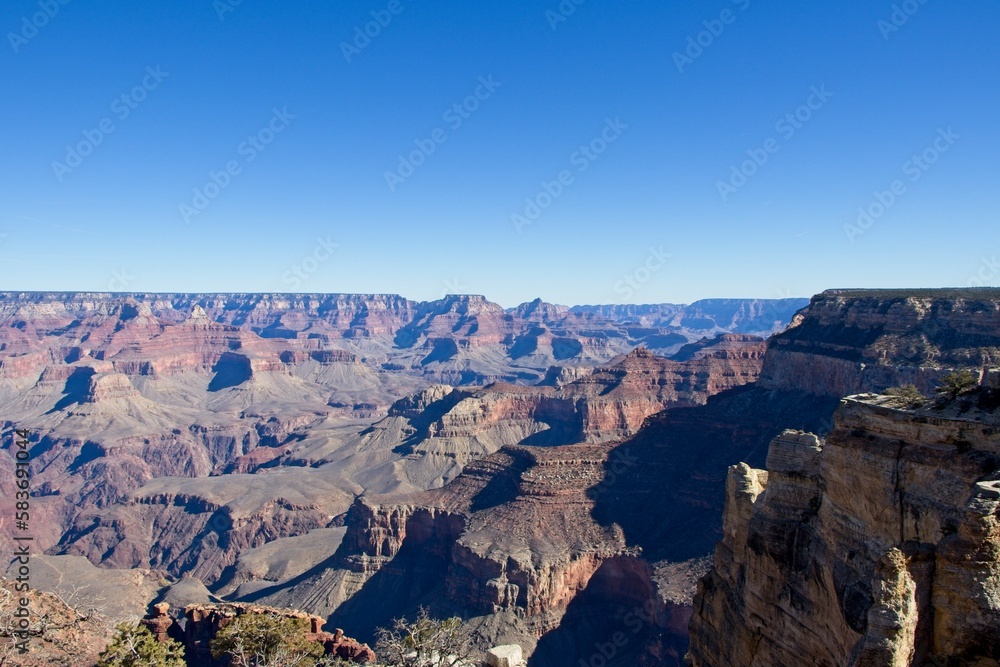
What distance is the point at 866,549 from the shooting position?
17438 mm

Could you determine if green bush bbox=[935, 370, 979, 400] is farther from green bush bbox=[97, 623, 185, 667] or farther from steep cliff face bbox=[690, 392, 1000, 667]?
green bush bbox=[97, 623, 185, 667]

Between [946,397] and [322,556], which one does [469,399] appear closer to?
[322,556]

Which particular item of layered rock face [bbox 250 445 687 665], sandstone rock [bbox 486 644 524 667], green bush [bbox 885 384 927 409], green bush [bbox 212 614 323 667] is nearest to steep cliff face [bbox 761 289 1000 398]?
layered rock face [bbox 250 445 687 665]

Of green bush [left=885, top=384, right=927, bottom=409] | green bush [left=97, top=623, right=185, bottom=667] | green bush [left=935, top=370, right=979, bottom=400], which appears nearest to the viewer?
green bush [left=935, top=370, right=979, bottom=400]

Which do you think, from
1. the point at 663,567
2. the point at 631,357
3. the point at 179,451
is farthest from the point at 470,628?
the point at 179,451

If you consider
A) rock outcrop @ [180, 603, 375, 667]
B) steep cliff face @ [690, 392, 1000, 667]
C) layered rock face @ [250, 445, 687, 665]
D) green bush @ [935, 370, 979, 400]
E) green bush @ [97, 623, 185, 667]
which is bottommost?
layered rock face @ [250, 445, 687, 665]

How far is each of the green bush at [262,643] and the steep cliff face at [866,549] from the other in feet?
61.8

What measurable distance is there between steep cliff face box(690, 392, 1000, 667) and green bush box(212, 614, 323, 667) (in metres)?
18.8

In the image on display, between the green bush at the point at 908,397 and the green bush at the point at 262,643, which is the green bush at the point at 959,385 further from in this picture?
the green bush at the point at 262,643

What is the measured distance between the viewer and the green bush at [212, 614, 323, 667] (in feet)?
98.1

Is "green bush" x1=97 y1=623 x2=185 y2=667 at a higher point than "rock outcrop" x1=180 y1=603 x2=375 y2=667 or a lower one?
higher

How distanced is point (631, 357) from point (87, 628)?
11955 cm

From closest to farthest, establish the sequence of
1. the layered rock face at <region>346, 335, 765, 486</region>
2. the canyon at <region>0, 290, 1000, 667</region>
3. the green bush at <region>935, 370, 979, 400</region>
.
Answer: the green bush at <region>935, 370, 979, 400</region> → the canyon at <region>0, 290, 1000, 667</region> → the layered rock face at <region>346, 335, 765, 486</region>

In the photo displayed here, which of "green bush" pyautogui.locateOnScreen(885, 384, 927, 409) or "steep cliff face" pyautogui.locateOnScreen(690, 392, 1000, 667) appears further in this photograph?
"green bush" pyautogui.locateOnScreen(885, 384, 927, 409)
